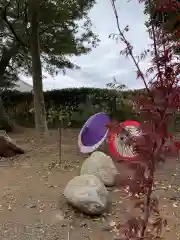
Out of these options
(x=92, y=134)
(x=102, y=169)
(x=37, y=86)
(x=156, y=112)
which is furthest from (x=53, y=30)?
(x=156, y=112)

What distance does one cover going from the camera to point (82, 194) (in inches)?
132

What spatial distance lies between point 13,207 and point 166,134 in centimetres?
253

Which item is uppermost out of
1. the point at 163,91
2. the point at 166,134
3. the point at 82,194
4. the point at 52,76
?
the point at 52,76

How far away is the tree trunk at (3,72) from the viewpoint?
10.6 metres

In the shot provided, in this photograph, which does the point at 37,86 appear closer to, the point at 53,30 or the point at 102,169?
the point at 53,30

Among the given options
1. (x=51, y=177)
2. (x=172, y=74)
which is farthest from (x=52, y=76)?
(x=172, y=74)

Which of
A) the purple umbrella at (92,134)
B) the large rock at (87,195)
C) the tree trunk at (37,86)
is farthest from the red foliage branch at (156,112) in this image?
the tree trunk at (37,86)

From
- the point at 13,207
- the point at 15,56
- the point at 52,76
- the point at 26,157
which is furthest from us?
the point at 52,76

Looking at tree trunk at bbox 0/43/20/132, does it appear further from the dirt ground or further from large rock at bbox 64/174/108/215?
large rock at bbox 64/174/108/215

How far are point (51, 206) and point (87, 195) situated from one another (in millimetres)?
436

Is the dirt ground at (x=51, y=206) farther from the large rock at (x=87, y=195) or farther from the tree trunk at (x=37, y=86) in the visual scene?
the tree trunk at (x=37, y=86)

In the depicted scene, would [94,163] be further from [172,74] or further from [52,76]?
[52,76]

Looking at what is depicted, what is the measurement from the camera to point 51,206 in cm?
352

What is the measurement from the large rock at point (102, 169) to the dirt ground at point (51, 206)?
0.15 meters
